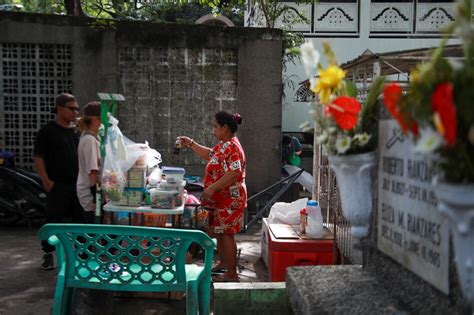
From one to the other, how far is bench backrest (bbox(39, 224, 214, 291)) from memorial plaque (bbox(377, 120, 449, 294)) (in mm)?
1093

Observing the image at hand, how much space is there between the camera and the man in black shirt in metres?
4.87

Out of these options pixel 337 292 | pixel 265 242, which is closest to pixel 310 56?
pixel 337 292

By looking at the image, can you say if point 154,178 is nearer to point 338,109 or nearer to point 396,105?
point 338,109

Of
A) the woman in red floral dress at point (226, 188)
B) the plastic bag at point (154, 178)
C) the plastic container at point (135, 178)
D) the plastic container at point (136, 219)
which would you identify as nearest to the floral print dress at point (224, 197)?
the woman in red floral dress at point (226, 188)

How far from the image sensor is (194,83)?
7855mm

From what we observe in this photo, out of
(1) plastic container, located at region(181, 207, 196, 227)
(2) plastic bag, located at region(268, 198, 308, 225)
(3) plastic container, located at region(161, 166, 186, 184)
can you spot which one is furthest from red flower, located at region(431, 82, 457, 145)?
(1) plastic container, located at region(181, 207, 196, 227)

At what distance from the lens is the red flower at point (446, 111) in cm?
132

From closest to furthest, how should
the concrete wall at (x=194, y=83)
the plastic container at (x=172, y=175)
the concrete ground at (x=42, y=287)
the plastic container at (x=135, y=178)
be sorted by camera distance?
the concrete ground at (x=42, y=287) < the plastic container at (x=135, y=178) < the plastic container at (x=172, y=175) < the concrete wall at (x=194, y=83)

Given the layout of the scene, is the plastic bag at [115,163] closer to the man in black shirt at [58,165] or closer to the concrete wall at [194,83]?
the man in black shirt at [58,165]

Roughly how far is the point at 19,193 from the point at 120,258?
4.34 m

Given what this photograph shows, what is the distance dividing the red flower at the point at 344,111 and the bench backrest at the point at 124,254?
49.4 inches

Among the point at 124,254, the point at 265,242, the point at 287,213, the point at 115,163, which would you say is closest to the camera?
the point at 124,254

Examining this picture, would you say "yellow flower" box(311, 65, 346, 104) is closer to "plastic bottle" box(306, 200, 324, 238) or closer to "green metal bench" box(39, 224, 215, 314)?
"green metal bench" box(39, 224, 215, 314)

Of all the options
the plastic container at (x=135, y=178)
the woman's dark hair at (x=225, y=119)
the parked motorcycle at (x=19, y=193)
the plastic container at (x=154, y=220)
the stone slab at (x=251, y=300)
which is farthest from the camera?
the parked motorcycle at (x=19, y=193)
